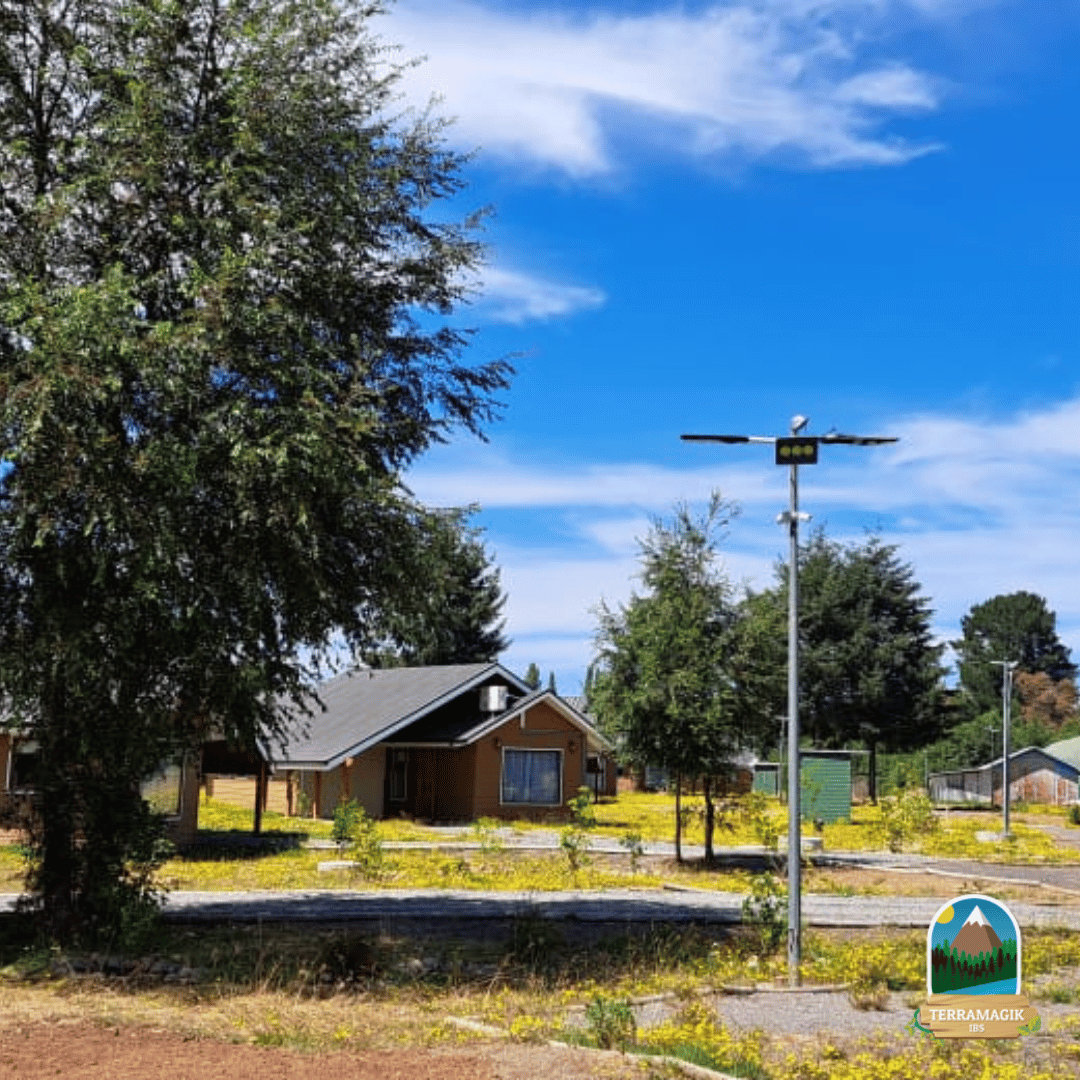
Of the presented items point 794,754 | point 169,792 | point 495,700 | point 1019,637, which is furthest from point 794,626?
point 1019,637

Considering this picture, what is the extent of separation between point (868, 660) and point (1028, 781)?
17524 millimetres

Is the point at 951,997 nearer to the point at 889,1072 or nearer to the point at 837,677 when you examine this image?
the point at 889,1072

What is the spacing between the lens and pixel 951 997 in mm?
8828

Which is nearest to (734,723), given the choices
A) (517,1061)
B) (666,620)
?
(666,620)

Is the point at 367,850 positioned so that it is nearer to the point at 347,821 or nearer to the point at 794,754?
the point at 347,821

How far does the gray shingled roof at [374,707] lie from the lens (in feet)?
Answer: 129

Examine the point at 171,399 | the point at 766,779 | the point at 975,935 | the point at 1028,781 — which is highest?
the point at 171,399

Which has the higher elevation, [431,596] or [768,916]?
[431,596]

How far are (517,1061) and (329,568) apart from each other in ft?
24.1

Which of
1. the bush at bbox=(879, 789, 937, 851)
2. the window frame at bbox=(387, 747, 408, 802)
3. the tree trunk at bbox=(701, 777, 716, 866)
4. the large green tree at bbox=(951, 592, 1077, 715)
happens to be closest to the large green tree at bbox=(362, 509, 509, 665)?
the tree trunk at bbox=(701, 777, 716, 866)

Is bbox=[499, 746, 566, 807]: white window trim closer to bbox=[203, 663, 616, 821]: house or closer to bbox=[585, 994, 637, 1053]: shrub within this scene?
bbox=[203, 663, 616, 821]: house

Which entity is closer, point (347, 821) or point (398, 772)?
point (347, 821)

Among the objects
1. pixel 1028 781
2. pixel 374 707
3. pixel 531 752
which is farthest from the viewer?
pixel 1028 781

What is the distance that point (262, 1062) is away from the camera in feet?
31.2
